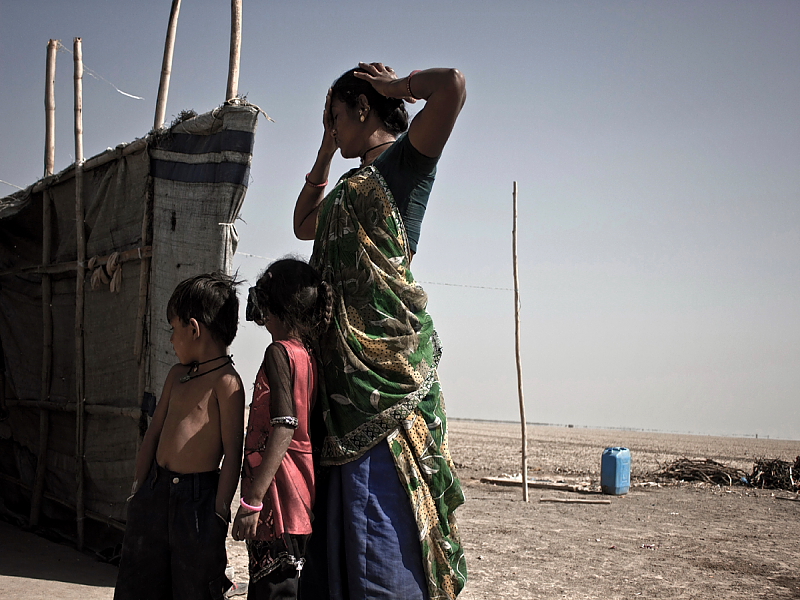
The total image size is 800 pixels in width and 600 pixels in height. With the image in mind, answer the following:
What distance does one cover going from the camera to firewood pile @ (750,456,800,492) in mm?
12273

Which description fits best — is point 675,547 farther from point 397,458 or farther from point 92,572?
point 397,458

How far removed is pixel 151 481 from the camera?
1.97m

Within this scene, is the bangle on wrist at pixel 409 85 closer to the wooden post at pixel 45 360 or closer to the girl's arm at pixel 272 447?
the girl's arm at pixel 272 447

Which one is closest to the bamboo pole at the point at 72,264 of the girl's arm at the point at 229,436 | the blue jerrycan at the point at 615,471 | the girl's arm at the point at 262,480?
the girl's arm at the point at 229,436

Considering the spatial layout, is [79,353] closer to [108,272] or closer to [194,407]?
[108,272]

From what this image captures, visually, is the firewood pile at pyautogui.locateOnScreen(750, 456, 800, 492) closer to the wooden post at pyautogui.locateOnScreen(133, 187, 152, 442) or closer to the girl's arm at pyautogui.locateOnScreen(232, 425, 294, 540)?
the wooden post at pyautogui.locateOnScreen(133, 187, 152, 442)

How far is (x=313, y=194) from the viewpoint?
7.26 ft

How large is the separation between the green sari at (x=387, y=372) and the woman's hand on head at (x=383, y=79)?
7.8 inches

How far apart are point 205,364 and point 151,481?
1.16 feet

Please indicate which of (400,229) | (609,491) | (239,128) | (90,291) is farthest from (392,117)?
(609,491)

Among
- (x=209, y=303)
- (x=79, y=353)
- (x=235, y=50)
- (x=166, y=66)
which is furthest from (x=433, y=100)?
(x=166, y=66)

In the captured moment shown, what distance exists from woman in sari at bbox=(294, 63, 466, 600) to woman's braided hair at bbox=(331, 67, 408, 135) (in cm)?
7

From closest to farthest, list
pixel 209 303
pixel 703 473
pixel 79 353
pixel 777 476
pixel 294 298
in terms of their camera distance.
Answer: pixel 294 298 → pixel 209 303 → pixel 79 353 → pixel 777 476 → pixel 703 473

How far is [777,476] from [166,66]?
1198cm
